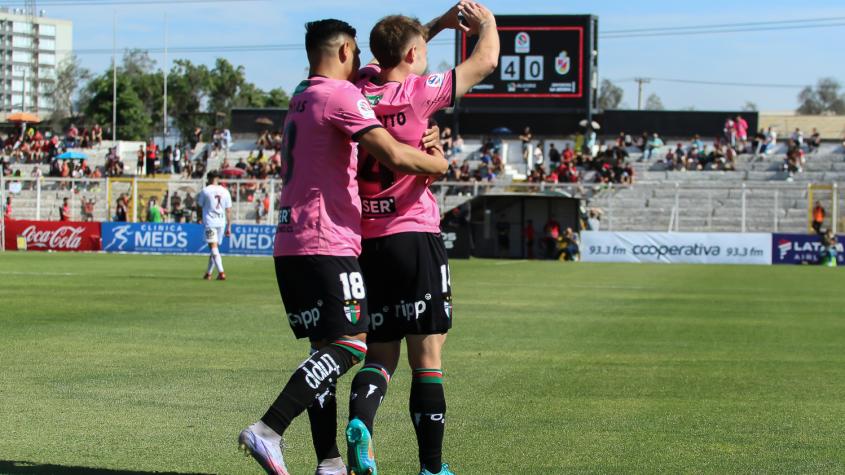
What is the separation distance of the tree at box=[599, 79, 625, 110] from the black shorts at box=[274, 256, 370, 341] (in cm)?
13939

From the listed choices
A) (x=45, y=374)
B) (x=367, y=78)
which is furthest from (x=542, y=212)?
(x=367, y=78)

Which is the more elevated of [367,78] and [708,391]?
[367,78]

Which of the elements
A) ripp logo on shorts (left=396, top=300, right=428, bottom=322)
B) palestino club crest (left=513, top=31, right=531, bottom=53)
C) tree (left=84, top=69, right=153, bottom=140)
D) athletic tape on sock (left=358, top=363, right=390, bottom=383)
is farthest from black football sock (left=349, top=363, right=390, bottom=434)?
tree (left=84, top=69, right=153, bottom=140)

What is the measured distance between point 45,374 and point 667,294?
46.9 feet

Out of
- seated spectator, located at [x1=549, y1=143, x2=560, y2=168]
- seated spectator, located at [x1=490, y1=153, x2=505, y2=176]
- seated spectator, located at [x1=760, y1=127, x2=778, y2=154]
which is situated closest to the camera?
seated spectator, located at [x1=490, y1=153, x2=505, y2=176]

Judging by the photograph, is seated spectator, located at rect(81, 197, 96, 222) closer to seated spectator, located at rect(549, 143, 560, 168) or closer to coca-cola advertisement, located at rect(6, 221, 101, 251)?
coca-cola advertisement, located at rect(6, 221, 101, 251)

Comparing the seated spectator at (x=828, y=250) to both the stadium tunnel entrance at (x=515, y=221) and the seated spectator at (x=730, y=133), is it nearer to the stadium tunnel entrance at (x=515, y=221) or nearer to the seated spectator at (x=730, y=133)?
the stadium tunnel entrance at (x=515, y=221)

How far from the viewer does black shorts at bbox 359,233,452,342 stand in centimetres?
535

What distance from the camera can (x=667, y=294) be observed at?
69.0ft

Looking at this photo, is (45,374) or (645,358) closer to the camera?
(45,374)

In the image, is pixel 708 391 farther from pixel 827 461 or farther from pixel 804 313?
pixel 804 313

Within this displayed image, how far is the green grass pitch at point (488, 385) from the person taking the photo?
6.09 metres

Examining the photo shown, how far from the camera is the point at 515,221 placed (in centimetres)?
4453

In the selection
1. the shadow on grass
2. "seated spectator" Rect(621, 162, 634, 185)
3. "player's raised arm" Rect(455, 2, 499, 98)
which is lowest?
the shadow on grass
